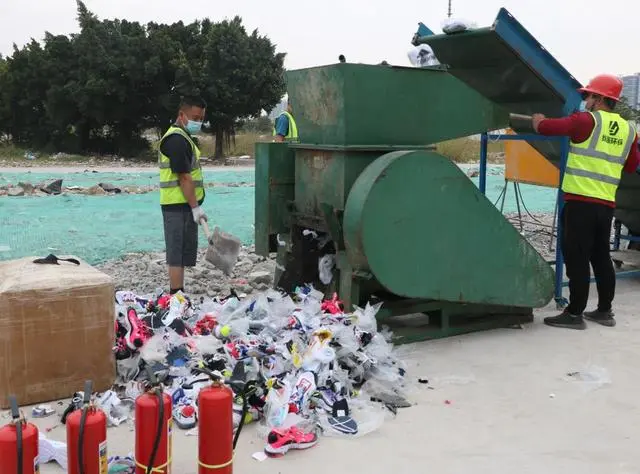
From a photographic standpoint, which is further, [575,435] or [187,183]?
[187,183]

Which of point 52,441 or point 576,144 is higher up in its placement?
point 576,144

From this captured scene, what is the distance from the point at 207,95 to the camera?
23031 mm

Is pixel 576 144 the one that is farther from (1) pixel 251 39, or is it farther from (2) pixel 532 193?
(1) pixel 251 39

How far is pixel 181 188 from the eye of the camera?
4.66 metres

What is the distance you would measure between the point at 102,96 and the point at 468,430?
2309cm

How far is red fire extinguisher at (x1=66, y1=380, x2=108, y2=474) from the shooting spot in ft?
7.29

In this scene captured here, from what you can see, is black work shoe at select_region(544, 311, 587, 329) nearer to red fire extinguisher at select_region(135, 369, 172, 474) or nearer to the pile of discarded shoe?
the pile of discarded shoe

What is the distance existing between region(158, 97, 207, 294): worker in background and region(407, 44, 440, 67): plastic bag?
1.63 metres

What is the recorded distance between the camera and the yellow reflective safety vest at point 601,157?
451 centimetres

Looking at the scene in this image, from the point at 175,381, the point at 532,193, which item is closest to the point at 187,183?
the point at 175,381

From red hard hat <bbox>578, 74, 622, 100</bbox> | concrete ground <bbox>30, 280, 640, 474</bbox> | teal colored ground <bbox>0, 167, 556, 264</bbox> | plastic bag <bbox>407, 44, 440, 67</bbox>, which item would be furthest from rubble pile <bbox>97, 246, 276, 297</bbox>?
red hard hat <bbox>578, 74, 622, 100</bbox>

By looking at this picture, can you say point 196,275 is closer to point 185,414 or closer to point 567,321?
point 185,414

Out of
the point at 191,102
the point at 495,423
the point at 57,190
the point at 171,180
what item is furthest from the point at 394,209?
the point at 57,190

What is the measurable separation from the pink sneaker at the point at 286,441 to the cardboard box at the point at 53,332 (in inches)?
40.0
